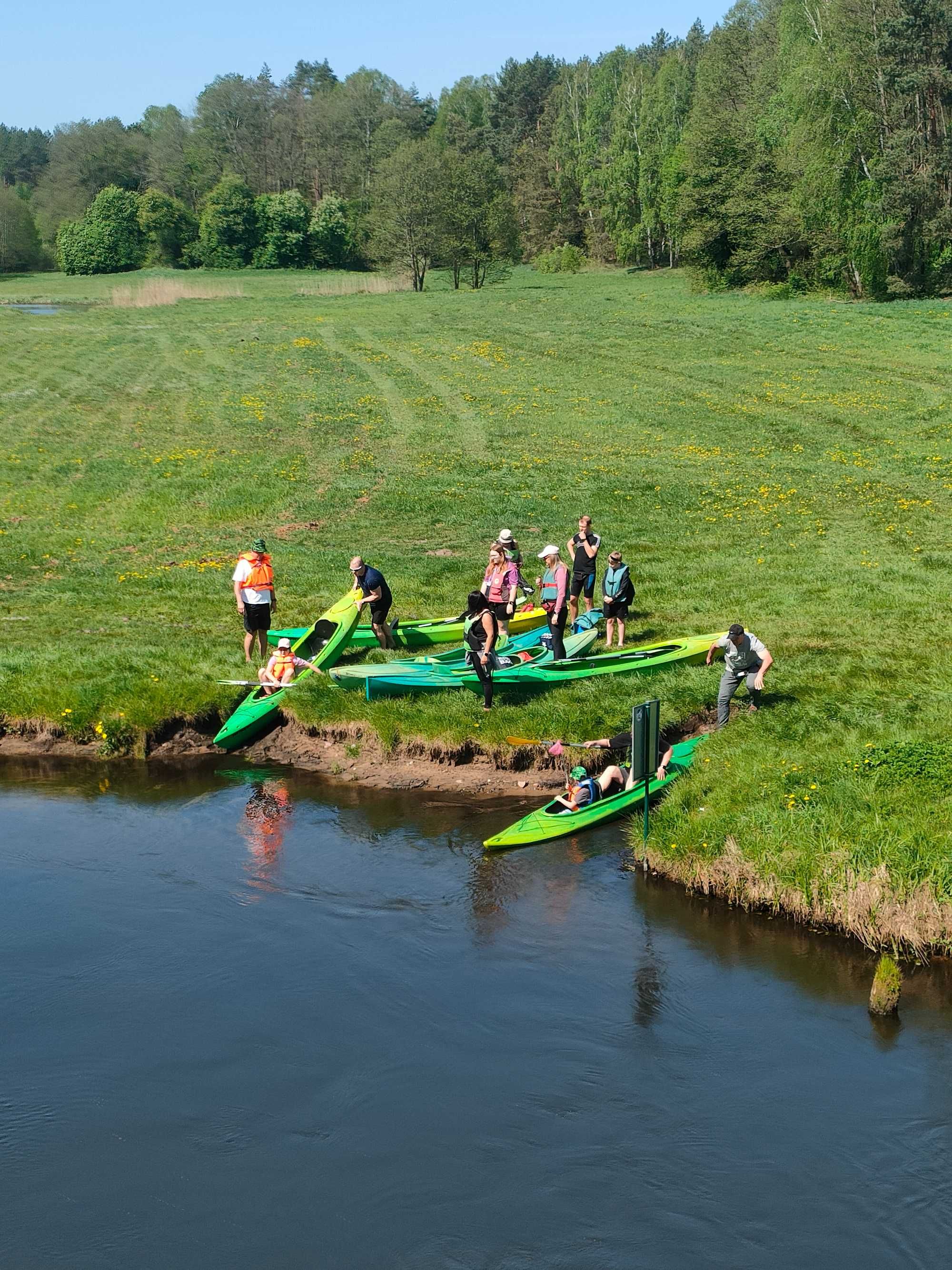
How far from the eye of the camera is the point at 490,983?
11.8 metres

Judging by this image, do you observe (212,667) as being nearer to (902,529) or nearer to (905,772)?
(905,772)

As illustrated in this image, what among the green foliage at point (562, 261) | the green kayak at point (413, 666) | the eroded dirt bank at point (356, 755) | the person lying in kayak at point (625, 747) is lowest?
the eroded dirt bank at point (356, 755)

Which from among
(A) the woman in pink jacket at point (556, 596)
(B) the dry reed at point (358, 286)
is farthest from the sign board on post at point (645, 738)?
(B) the dry reed at point (358, 286)

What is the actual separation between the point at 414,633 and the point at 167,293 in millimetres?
58919

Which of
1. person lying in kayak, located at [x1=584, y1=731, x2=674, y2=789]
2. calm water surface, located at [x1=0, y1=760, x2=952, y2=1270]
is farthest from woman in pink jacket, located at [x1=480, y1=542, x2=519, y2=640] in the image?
calm water surface, located at [x1=0, y1=760, x2=952, y2=1270]

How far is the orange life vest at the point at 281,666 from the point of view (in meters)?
18.4

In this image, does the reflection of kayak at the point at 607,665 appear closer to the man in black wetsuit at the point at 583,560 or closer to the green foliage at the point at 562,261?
the man in black wetsuit at the point at 583,560

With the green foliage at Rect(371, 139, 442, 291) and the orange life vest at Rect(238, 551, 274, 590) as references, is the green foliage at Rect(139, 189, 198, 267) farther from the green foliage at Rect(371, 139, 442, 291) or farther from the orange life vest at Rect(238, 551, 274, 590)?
the orange life vest at Rect(238, 551, 274, 590)

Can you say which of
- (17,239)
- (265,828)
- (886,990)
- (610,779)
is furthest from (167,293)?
(886,990)

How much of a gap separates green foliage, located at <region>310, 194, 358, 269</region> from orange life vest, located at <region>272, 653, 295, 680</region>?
277ft

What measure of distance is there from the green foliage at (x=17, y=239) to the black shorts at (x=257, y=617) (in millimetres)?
102298

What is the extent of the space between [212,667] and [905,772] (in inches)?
407

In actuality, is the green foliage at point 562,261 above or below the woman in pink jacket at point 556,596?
above

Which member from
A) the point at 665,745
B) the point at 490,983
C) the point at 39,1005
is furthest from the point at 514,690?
the point at 39,1005
